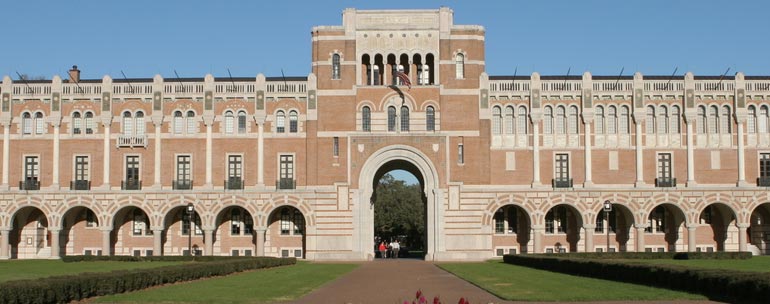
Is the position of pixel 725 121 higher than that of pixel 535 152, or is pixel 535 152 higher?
pixel 725 121

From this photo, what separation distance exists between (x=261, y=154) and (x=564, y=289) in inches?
1588

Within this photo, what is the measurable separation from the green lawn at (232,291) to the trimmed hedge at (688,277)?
32.8ft

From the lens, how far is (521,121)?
69812 millimetres

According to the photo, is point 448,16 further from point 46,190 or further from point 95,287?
point 95,287

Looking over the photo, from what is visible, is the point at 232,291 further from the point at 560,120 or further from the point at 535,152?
the point at 560,120

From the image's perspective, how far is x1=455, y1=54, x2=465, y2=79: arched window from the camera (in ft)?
228

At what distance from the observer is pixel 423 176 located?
6900 centimetres

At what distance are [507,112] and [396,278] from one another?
99.1 ft

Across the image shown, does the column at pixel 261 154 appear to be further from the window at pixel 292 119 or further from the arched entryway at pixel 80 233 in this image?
the arched entryway at pixel 80 233

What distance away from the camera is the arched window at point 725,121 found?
228ft

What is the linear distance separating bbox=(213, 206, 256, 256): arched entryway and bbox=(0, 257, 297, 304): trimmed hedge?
27.5m

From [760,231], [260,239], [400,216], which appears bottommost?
[260,239]

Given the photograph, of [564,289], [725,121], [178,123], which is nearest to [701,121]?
[725,121]

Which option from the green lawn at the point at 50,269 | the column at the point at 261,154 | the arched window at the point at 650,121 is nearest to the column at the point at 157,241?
the column at the point at 261,154
